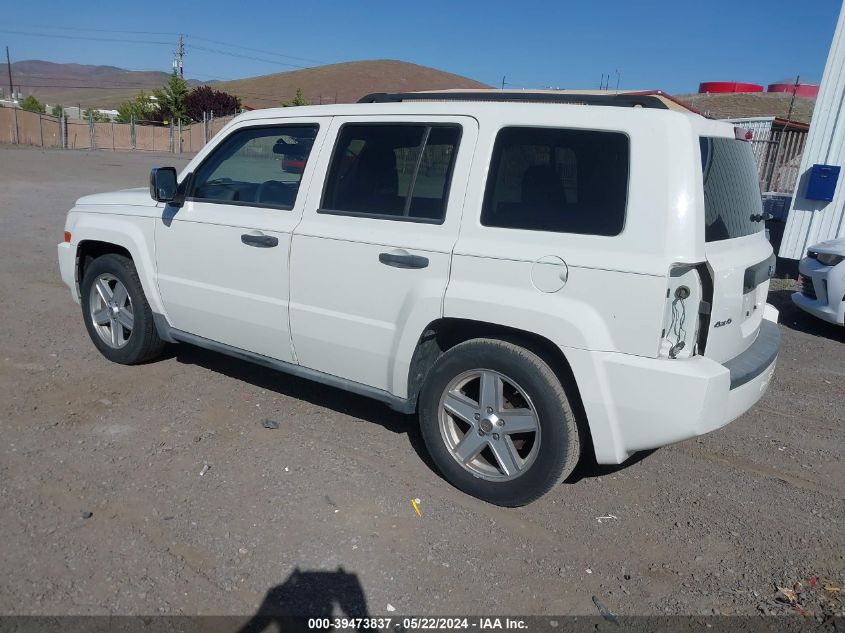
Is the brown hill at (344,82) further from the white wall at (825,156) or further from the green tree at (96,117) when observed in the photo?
the white wall at (825,156)

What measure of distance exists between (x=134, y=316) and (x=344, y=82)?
10376 centimetres

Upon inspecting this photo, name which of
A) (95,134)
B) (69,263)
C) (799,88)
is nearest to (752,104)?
(799,88)

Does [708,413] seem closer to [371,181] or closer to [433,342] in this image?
[433,342]

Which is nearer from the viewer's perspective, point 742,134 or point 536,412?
point 536,412

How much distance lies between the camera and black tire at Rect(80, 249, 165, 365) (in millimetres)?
5180

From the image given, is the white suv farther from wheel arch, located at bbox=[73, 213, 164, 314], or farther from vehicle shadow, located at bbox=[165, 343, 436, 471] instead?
vehicle shadow, located at bbox=[165, 343, 436, 471]

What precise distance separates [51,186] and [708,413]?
1912cm

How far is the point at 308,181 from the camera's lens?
4234mm

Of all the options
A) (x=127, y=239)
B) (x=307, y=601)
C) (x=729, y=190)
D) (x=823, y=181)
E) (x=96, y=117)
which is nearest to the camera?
(x=307, y=601)

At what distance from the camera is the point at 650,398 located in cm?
315

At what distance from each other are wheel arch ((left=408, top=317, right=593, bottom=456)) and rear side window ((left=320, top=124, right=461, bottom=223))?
584 mm

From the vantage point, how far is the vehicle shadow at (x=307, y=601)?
2.84m

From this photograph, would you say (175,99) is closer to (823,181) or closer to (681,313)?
(823,181)

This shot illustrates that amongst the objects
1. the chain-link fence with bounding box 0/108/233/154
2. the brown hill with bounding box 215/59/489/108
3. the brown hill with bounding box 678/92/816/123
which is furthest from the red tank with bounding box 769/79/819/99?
the chain-link fence with bounding box 0/108/233/154
